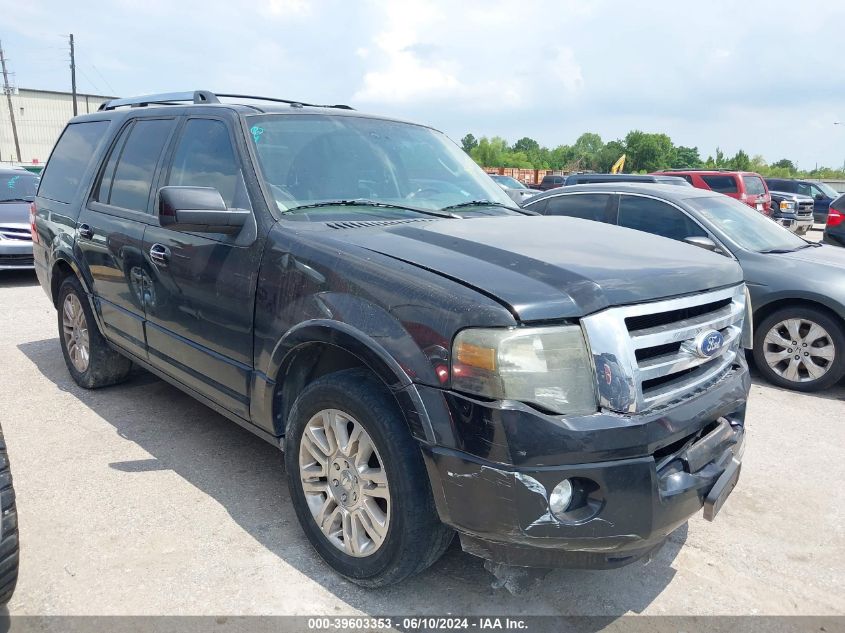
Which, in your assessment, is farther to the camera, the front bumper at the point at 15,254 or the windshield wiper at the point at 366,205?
the front bumper at the point at 15,254

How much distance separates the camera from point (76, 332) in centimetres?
513

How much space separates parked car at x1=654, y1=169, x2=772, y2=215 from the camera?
16.0 m

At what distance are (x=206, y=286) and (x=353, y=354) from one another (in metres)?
1.17

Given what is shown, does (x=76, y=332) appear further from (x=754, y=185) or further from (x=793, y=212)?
(x=793, y=212)

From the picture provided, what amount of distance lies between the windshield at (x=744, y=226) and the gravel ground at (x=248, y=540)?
214 cm

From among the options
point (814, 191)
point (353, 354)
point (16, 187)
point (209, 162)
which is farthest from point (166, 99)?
point (814, 191)

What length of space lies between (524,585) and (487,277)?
1.31 m

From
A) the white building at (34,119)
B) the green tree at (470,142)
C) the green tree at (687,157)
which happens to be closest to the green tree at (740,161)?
the green tree at (687,157)

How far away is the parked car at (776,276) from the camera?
5586 millimetres

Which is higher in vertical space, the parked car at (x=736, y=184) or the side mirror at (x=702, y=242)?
the parked car at (x=736, y=184)

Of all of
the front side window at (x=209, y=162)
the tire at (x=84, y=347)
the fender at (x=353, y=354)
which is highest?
the front side window at (x=209, y=162)

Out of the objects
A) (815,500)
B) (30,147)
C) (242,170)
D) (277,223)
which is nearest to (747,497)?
(815,500)

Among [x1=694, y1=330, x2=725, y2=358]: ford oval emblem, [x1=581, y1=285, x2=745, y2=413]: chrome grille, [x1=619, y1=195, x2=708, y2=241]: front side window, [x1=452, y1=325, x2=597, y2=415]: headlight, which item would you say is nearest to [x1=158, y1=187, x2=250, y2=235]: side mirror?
[x1=452, y1=325, x2=597, y2=415]: headlight

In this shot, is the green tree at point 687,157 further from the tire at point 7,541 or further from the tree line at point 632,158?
the tire at point 7,541
